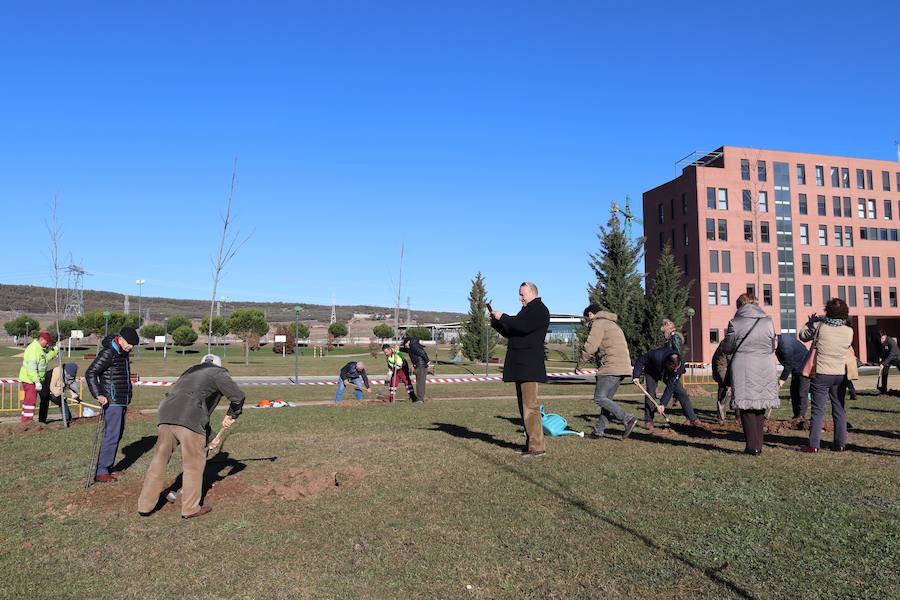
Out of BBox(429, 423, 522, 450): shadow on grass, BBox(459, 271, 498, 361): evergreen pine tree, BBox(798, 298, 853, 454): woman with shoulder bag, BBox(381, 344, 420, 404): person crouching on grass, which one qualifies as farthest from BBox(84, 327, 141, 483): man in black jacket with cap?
BBox(459, 271, 498, 361): evergreen pine tree

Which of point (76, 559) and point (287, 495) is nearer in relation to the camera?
point (76, 559)

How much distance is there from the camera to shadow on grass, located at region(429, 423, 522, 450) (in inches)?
373

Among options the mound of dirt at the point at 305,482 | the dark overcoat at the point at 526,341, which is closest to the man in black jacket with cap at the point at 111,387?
the mound of dirt at the point at 305,482

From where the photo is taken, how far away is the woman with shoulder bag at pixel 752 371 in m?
7.95

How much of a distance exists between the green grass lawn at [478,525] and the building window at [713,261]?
160ft

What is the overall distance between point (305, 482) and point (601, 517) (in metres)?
3.12

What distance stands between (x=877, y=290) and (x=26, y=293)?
7191 inches

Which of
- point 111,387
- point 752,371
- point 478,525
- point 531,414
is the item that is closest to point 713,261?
point 752,371

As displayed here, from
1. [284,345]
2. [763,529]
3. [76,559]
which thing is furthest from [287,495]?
[284,345]

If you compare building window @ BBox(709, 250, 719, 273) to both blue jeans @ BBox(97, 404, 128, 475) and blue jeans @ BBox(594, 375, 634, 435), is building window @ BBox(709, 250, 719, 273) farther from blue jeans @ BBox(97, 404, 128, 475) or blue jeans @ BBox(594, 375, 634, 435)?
blue jeans @ BBox(97, 404, 128, 475)

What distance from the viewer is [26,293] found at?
168000 millimetres

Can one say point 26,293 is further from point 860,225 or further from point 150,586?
point 150,586

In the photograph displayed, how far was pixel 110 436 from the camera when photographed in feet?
25.6

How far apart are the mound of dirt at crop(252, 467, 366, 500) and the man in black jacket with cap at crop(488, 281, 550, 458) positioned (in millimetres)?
2161
